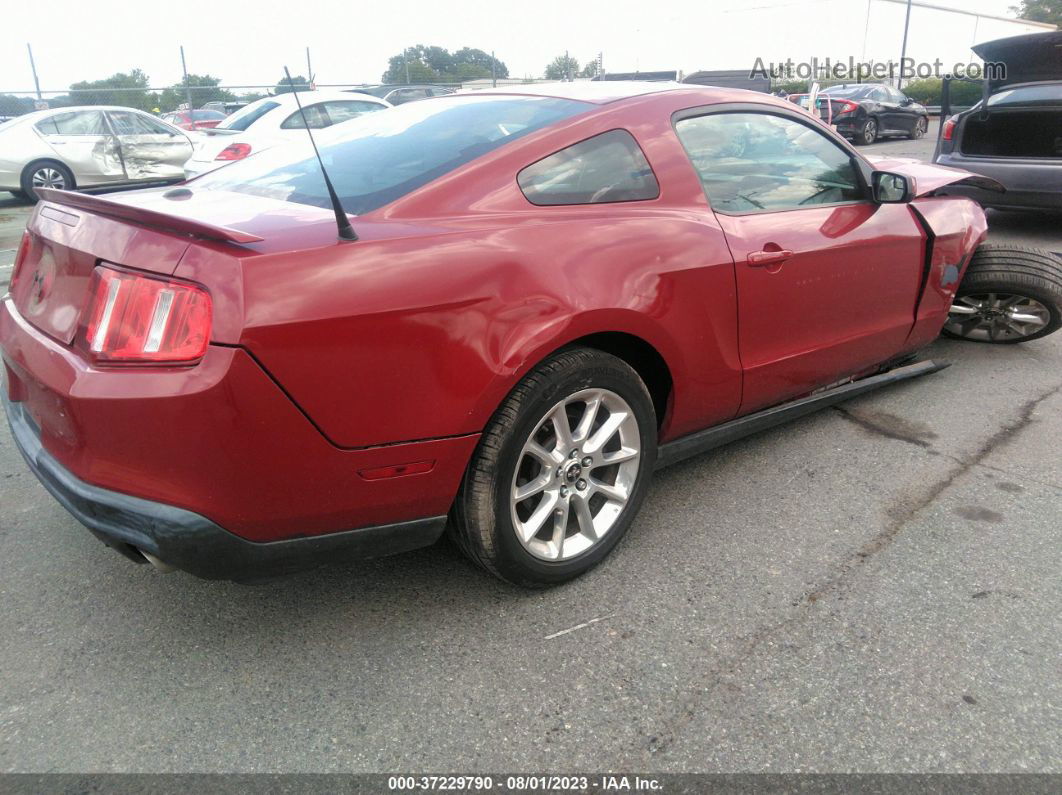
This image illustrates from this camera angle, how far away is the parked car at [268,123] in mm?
9078

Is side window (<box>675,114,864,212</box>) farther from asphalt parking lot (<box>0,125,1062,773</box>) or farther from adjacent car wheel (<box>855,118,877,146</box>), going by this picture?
adjacent car wheel (<box>855,118,877,146</box>)

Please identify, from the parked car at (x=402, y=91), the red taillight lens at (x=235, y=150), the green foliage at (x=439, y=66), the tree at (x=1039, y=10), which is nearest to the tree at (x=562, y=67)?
the green foliage at (x=439, y=66)

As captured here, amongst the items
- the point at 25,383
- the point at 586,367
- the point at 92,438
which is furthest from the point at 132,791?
the point at 586,367

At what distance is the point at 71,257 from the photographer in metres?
2.18

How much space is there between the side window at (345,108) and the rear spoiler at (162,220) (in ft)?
26.4

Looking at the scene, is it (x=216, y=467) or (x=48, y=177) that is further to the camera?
(x=48, y=177)

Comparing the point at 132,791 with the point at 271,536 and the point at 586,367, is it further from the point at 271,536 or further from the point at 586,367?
the point at 586,367

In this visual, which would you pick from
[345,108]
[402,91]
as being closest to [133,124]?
[345,108]

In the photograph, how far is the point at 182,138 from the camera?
1262 cm

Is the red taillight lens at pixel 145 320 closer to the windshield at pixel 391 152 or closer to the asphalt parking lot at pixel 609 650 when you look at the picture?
the windshield at pixel 391 152

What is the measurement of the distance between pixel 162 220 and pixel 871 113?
2100 cm

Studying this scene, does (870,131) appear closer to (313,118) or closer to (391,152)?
(313,118)

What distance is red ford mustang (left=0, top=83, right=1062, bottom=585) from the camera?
74.6 inches

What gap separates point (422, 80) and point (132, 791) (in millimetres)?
24970
